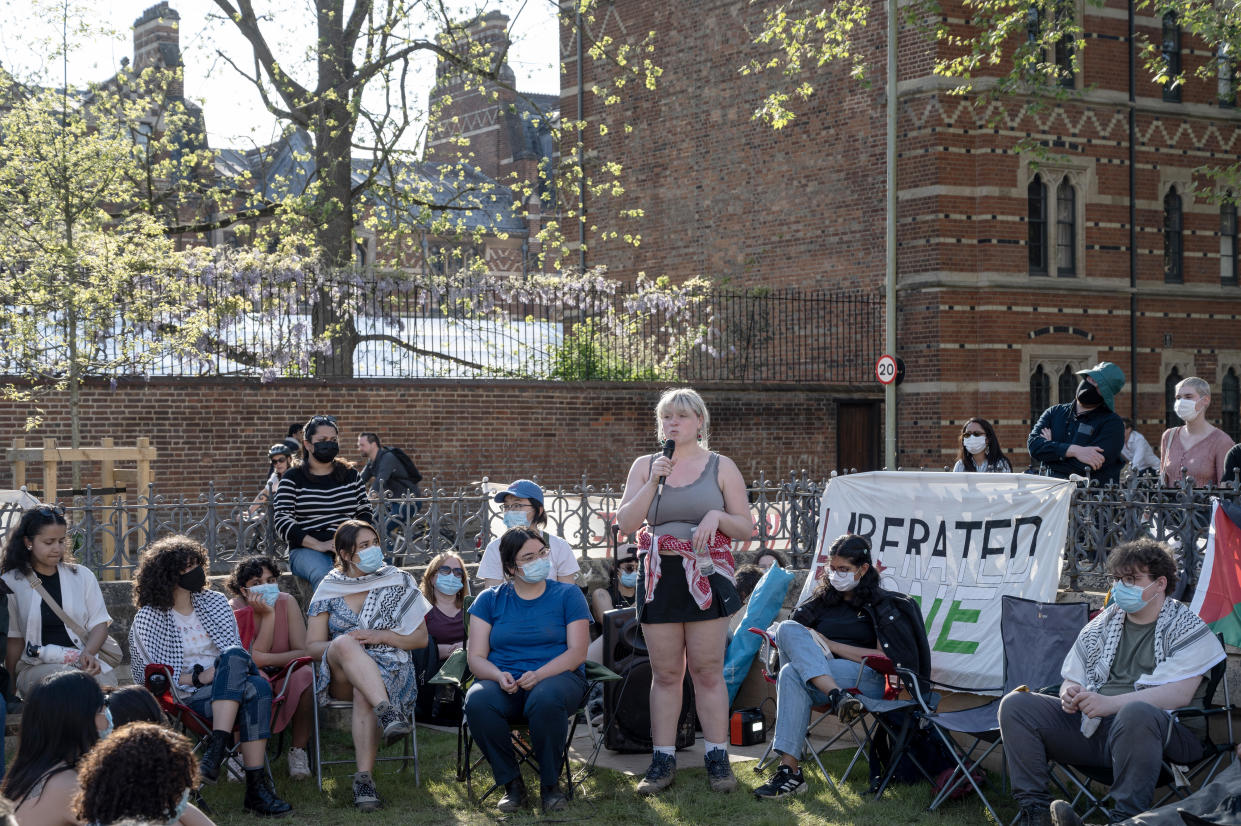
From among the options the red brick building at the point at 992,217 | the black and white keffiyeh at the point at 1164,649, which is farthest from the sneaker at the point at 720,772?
the red brick building at the point at 992,217

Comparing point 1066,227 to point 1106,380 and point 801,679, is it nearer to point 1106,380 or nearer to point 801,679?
point 1106,380

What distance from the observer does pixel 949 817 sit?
7.07 m

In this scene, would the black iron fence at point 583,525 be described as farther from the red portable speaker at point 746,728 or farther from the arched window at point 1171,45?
the arched window at point 1171,45

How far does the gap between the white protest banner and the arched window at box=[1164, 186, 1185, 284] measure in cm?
1813

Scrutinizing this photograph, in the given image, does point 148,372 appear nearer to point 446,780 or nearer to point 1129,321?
point 446,780

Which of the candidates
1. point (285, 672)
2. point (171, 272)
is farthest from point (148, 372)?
point (285, 672)

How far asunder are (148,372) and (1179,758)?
14711mm

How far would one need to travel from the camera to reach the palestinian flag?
24.0 feet

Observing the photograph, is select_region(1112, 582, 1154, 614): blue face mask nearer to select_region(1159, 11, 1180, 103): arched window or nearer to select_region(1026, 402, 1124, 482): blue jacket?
select_region(1026, 402, 1124, 482): blue jacket

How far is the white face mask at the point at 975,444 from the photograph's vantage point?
10.6 meters

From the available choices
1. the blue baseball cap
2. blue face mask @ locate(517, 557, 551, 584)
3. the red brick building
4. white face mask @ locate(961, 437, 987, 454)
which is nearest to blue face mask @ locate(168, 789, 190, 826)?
blue face mask @ locate(517, 557, 551, 584)

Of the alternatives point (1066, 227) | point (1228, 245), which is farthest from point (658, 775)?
point (1228, 245)

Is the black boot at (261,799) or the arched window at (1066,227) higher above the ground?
the arched window at (1066,227)

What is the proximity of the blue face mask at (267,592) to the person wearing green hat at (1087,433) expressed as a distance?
5590 mm
